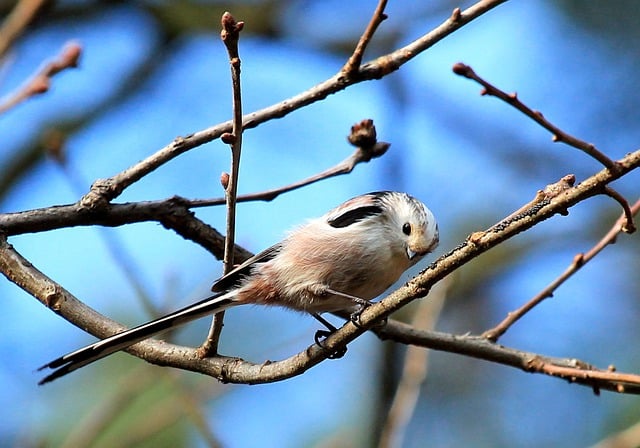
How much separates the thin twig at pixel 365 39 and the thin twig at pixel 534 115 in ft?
1.17

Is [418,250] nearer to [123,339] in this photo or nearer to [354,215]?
[354,215]

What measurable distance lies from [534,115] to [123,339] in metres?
1.06

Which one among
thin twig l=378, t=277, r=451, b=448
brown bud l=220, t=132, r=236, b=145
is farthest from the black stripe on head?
brown bud l=220, t=132, r=236, b=145

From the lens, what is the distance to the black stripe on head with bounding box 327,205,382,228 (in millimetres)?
2430

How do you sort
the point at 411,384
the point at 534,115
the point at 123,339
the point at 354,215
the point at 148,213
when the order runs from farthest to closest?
1. the point at 411,384
2. the point at 354,215
3. the point at 148,213
4. the point at 123,339
5. the point at 534,115

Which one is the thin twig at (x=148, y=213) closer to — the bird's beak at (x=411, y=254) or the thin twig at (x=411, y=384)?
the bird's beak at (x=411, y=254)

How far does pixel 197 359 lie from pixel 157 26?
3.45 metres

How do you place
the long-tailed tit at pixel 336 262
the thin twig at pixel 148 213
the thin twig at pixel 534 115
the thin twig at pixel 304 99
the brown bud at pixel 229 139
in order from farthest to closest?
the long-tailed tit at pixel 336 262, the thin twig at pixel 148 213, the thin twig at pixel 304 99, the brown bud at pixel 229 139, the thin twig at pixel 534 115

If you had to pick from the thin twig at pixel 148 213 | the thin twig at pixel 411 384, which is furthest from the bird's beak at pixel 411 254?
the thin twig at pixel 148 213

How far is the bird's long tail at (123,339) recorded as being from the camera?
6.12ft

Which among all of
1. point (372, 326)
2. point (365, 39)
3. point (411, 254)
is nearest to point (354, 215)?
point (411, 254)

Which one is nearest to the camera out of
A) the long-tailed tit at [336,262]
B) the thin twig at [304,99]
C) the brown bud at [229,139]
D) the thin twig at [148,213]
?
the brown bud at [229,139]

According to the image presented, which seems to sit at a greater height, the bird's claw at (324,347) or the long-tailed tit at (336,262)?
the long-tailed tit at (336,262)

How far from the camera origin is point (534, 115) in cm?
146
